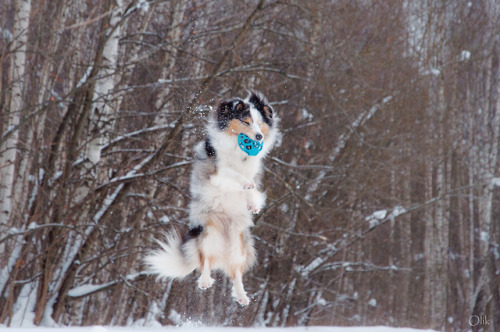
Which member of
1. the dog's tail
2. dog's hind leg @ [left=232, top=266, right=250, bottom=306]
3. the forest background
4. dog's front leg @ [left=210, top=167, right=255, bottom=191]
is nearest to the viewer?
dog's front leg @ [left=210, top=167, right=255, bottom=191]

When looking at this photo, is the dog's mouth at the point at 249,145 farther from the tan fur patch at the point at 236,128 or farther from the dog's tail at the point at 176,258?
the dog's tail at the point at 176,258

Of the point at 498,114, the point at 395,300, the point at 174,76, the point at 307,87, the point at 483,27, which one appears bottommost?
the point at 395,300

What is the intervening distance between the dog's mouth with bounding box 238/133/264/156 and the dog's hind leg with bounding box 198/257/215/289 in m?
0.93

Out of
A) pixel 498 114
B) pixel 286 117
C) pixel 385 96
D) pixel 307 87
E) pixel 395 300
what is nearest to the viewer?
pixel 307 87

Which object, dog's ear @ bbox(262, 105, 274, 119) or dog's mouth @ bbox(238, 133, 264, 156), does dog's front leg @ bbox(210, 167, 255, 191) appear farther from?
dog's ear @ bbox(262, 105, 274, 119)

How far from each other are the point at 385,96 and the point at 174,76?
5.36 meters

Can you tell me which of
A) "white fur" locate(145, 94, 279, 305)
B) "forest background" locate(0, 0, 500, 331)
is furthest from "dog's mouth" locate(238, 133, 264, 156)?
"forest background" locate(0, 0, 500, 331)

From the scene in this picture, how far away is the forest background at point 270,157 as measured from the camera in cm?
815

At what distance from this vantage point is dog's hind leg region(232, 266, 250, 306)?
4.04 m

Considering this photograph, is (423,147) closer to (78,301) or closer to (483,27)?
(483,27)

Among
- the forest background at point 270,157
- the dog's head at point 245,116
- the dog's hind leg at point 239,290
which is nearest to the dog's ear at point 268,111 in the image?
the dog's head at point 245,116

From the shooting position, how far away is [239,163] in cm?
384

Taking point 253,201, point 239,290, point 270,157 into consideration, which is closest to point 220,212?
point 253,201

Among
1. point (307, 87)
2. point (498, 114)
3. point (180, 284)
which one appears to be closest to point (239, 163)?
point (180, 284)
